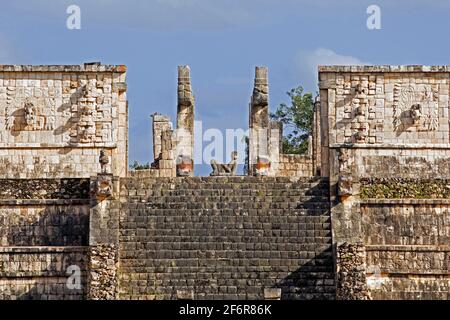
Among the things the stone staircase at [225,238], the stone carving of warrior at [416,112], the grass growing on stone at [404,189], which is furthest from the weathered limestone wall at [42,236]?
the stone carving of warrior at [416,112]

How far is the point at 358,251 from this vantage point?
111ft

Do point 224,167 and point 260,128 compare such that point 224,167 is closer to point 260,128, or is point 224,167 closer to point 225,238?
point 260,128

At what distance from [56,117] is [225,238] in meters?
6.71

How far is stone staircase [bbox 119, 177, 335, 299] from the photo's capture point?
33.4 metres

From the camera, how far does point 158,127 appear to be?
47688 millimetres

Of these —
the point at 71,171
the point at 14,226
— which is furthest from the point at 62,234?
the point at 71,171

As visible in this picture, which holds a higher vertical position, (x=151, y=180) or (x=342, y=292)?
(x=151, y=180)

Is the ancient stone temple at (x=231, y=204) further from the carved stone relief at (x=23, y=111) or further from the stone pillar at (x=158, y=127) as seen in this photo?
the stone pillar at (x=158, y=127)

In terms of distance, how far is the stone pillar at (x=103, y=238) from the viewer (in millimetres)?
33562

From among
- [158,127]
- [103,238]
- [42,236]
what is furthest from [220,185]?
[158,127]
